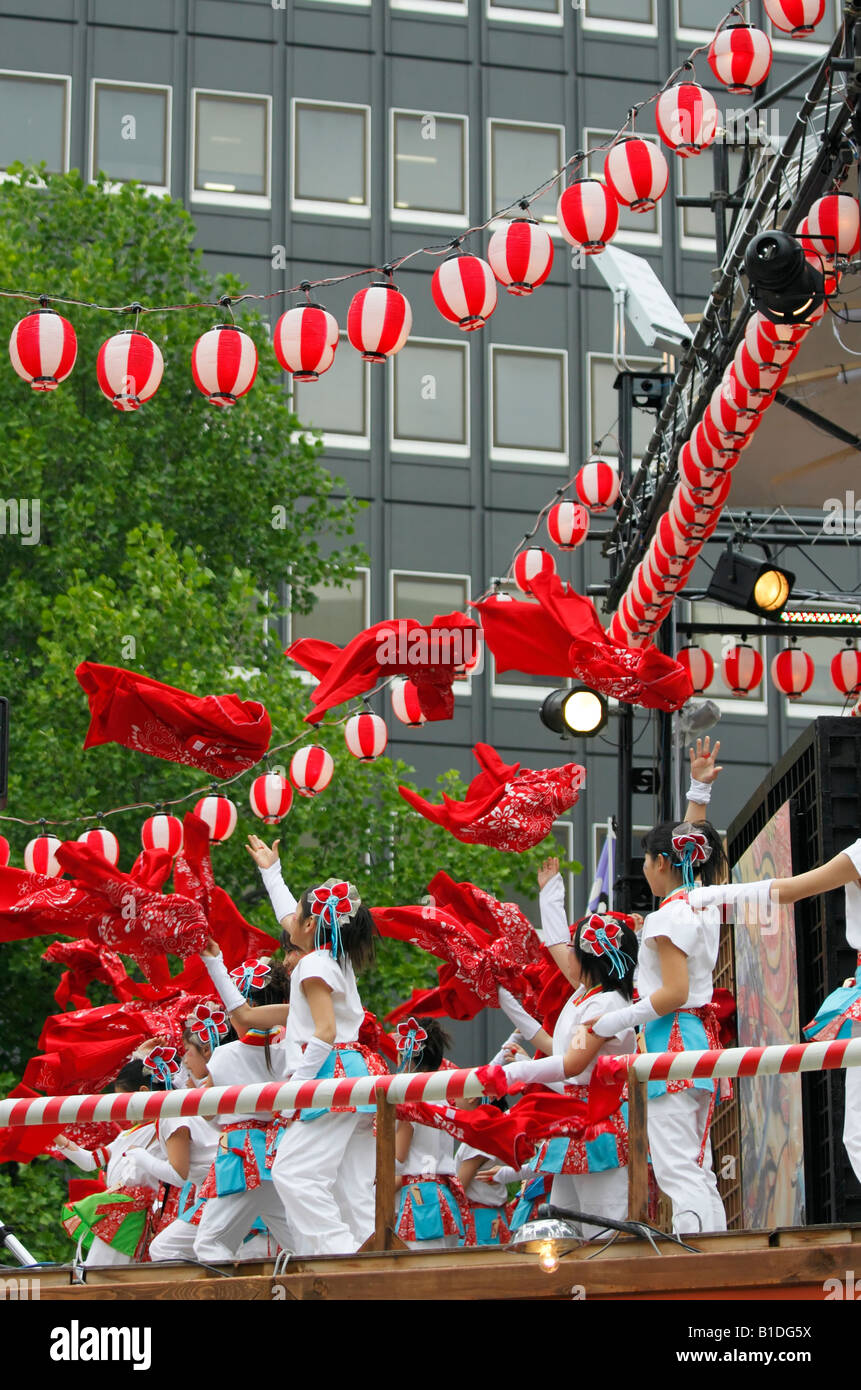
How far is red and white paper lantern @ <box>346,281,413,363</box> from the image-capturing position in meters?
10.0

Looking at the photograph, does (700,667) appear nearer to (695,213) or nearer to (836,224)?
(836,224)

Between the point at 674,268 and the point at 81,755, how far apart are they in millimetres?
12107

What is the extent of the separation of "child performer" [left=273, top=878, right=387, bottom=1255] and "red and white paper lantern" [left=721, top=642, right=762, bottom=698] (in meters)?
9.65

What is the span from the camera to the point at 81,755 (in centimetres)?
1528

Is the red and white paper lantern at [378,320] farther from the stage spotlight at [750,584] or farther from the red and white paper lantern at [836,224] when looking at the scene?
the stage spotlight at [750,584]

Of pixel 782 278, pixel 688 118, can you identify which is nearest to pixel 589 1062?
pixel 782 278

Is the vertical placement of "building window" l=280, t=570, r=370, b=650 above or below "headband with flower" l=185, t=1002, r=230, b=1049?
above

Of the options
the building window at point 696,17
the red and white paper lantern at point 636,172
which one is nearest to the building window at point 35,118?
the building window at point 696,17

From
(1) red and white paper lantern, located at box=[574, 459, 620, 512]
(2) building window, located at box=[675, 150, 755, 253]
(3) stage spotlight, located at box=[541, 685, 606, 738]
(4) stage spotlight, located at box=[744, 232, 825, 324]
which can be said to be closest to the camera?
(4) stage spotlight, located at box=[744, 232, 825, 324]

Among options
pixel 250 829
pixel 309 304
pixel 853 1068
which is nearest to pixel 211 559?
pixel 250 829

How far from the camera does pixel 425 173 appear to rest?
24266 mm

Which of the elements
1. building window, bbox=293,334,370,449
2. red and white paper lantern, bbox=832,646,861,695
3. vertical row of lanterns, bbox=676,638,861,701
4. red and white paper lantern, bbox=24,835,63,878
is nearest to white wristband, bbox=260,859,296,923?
red and white paper lantern, bbox=24,835,63,878

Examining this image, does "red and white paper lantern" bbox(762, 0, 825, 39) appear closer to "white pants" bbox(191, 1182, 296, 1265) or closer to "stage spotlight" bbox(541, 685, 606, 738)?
"stage spotlight" bbox(541, 685, 606, 738)

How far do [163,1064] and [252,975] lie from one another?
0.98 m
